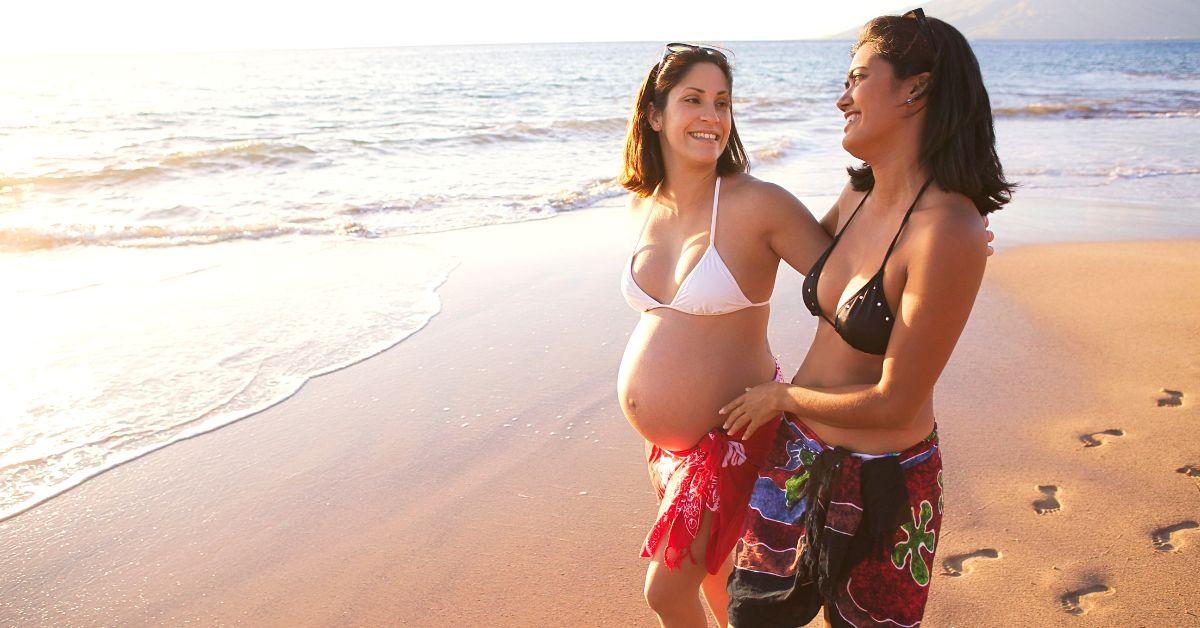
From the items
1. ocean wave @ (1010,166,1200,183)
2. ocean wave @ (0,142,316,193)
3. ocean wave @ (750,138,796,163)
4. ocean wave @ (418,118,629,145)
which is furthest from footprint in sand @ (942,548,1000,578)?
ocean wave @ (418,118,629,145)

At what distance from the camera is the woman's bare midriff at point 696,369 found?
7.82 ft

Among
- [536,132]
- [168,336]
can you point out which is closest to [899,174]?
[168,336]

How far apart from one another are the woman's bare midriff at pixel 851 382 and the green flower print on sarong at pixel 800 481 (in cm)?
6

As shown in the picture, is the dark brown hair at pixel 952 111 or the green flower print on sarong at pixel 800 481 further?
the green flower print on sarong at pixel 800 481

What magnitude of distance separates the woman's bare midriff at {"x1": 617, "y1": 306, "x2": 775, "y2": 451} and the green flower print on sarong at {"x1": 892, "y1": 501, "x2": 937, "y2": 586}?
2.07 feet

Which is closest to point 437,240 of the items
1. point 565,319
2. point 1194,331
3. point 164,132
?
point 565,319

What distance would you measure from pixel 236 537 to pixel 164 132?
17616mm

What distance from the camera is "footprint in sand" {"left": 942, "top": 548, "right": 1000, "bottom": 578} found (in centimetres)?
299

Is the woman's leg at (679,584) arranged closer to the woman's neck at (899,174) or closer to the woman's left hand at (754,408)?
the woman's left hand at (754,408)

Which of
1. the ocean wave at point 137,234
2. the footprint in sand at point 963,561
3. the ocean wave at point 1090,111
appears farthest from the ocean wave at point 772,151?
the footprint in sand at point 963,561

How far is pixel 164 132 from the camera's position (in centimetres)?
1836

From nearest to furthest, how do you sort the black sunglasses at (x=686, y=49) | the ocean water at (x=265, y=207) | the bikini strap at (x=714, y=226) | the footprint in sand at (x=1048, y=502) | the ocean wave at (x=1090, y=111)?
the bikini strap at (x=714, y=226) < the black sunglasses at (x=686, y=49) < the footprint in sand at (x=1048, y=502) < the ocean water at (x=265, y=207) < the ocean wave at (x=1090, y=111)

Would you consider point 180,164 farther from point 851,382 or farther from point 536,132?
point 851,382

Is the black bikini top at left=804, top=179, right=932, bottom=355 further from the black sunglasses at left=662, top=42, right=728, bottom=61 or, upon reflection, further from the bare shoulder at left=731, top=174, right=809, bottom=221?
the black sunglasses at left=662, top=42, right=728, bottom=61
